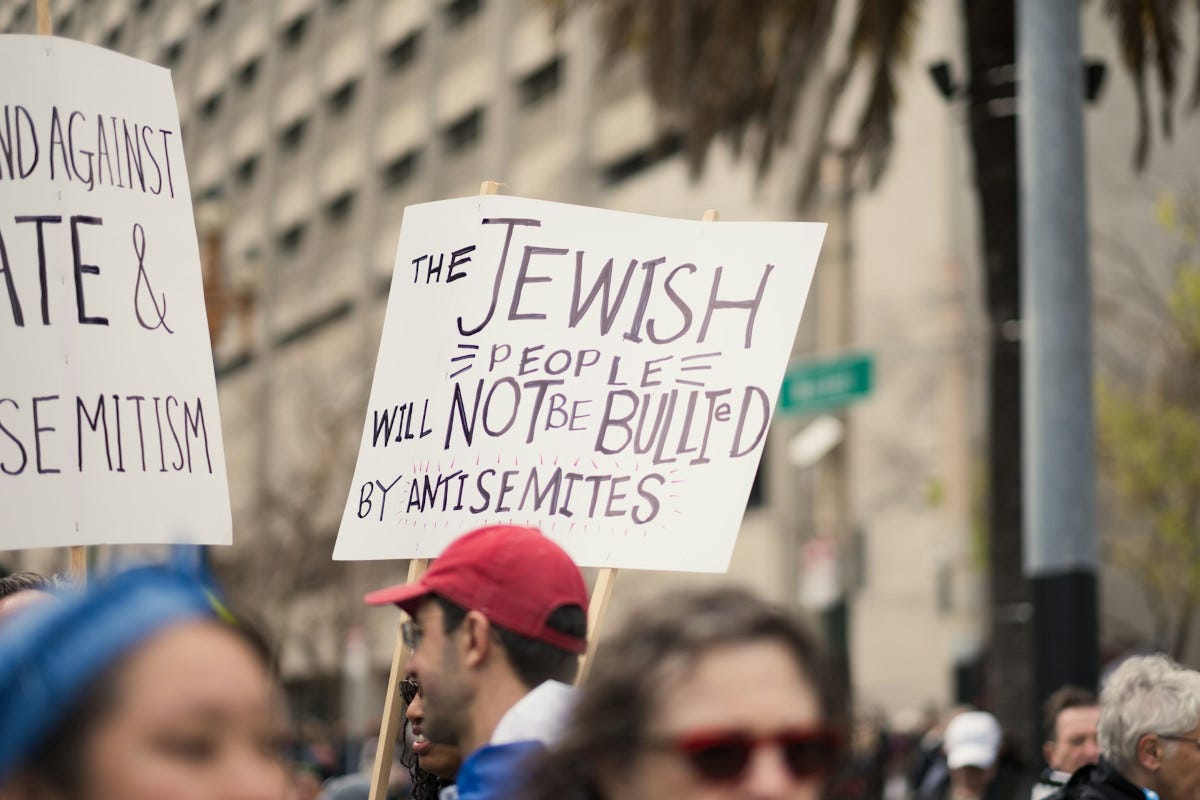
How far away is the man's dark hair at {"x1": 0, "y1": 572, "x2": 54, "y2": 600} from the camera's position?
4059 millimetres

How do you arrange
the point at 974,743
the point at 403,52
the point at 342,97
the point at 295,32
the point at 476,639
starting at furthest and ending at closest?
the point at 295,32 < the point at 342,97 < the point at 403,52 < the point at 974,743 < the point at 476,639

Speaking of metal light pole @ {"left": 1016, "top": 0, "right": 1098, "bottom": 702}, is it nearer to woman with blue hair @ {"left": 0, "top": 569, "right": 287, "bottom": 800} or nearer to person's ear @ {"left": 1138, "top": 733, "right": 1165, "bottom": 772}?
person's ear @ {"left": 1138, "top": 733, "right": 1165, "bottom": 772}

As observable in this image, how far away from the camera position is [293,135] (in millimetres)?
49750

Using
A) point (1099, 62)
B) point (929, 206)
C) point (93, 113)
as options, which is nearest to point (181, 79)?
point (929, 206)

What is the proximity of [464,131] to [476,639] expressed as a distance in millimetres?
39205

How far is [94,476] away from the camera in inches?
176

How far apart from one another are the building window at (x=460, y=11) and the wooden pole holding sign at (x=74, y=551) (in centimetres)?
3691

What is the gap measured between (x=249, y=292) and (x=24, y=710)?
78.3 ft

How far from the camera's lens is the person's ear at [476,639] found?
3.22 meters

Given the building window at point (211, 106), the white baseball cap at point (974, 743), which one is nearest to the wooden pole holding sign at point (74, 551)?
the white baseball cap at point (974, 743)

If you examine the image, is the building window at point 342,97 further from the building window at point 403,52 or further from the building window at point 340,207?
the building window at point 340,207

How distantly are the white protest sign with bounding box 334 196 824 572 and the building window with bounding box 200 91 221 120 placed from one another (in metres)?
49.9

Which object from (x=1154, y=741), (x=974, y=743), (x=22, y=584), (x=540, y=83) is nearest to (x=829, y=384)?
(x=974, y=743)

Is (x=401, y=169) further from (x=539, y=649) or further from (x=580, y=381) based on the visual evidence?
(x=539, y=649)
